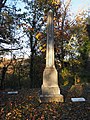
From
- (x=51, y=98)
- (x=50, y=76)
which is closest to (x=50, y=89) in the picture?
(x=50, y=76)

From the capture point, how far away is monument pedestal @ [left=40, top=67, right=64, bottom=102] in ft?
29.1

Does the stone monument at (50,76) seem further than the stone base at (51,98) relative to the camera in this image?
Yes

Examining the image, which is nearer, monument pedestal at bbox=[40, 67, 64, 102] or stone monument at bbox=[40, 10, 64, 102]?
monument pedestal at bbox=[40, 67, 64, 102]

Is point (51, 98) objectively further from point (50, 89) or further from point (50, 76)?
point (50, 76)

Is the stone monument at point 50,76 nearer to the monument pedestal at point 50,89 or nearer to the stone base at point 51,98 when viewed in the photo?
the monument pedestal at point 50,89

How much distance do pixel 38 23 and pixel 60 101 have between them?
1516cm

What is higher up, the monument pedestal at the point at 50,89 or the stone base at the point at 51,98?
the monument pedestal at the point at 50,89

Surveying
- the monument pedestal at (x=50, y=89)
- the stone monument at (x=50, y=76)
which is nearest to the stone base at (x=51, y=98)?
the monument pedestal at (x=50, y=89)

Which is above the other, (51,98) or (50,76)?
(50,76)

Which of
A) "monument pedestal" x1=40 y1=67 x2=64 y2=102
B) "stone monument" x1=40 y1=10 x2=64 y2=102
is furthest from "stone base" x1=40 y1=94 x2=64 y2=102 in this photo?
"stone monument" x1=40 y1=10 x2=64 y2=102

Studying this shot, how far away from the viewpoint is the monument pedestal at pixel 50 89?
888 cm

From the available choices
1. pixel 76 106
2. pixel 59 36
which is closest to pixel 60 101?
pixel 76 106

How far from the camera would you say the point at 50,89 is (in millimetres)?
9539

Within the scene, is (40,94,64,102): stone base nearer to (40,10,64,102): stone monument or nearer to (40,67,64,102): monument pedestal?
(40,67,64,102): monument pedestal
